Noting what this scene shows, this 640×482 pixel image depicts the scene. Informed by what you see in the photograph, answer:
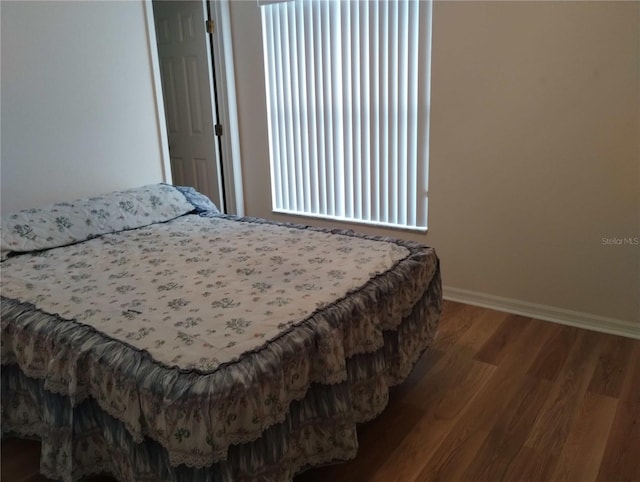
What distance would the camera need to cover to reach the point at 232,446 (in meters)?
1.43

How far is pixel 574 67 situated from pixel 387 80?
3.65ft

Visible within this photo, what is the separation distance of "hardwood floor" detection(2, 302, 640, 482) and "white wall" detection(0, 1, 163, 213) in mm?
1500

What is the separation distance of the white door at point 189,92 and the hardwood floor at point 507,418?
8.26 feet

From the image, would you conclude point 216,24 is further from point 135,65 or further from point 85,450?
point 85,450

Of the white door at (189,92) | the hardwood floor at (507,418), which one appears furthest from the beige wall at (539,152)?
the white door at (189,92)

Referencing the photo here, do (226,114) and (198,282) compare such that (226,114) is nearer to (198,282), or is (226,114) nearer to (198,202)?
(198,202)

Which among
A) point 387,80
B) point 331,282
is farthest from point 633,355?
point 387,80

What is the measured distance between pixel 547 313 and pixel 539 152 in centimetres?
95

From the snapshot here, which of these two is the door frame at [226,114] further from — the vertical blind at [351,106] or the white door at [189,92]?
the vertical blind at [351,106]

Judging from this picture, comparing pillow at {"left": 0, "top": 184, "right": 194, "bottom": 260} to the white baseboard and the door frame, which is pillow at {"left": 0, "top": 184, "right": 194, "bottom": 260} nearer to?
the door frame

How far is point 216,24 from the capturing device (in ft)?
12.8

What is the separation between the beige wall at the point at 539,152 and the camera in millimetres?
2596

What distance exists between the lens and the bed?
1.43 m

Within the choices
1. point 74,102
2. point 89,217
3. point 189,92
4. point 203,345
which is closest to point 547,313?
point 203,345
